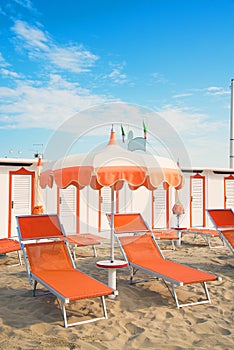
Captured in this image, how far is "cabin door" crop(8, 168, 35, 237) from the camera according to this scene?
9.54m

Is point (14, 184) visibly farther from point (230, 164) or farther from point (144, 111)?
point (230, 164)

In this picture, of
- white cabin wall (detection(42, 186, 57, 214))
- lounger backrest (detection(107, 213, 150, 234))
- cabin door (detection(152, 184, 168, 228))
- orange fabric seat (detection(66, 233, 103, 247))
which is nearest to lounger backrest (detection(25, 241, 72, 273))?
lounger backrest (detection(107, 213, 150, 234))

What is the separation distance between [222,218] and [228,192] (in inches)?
218

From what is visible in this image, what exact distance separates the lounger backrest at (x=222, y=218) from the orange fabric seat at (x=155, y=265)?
2080mm

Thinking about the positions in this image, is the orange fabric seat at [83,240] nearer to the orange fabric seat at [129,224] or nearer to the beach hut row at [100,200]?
the orange fabric seat at [129,224]

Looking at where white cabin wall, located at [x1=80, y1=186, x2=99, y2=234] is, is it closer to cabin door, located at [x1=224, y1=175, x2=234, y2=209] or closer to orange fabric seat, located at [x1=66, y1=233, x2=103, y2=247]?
orange fabric seat, located at [x1=66, y1=233, x2=103, y2=247]

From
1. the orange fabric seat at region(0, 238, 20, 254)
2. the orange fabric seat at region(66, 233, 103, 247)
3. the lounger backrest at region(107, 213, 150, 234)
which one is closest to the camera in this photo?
the lounger backrest at region(107, 213, 150, 234)

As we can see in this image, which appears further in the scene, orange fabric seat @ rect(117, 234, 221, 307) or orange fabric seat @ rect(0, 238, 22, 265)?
orange fabric seat @ rect(0, 238, 22, 265)

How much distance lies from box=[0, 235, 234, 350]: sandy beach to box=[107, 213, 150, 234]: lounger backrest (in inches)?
29.9

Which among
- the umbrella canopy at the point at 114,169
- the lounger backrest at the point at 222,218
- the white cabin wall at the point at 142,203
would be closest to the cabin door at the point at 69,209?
the white cabin wall at the point at 142,203

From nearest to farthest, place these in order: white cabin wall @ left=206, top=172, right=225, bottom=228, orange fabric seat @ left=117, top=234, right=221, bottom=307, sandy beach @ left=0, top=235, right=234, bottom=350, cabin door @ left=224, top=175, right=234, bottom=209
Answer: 1. sandy beach @ left=0, top=235, right=234, bottom=350
2. orange fabric seat @ left=117, top=234, right=221, bottom=307
3. white cabin wall @ left=206, top=172, right=225, bottom=228
4. cabin door @ left=224, top=175, right=234, bottom=209

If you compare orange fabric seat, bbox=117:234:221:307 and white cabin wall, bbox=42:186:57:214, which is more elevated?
white cabin wall, bbox=42:186:57:214

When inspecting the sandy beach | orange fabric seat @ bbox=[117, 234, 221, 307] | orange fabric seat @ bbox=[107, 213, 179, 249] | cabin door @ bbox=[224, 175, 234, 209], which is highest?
cabin door @ bbox=[224, 175, 234, 209]

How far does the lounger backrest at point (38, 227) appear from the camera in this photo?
5316mm
